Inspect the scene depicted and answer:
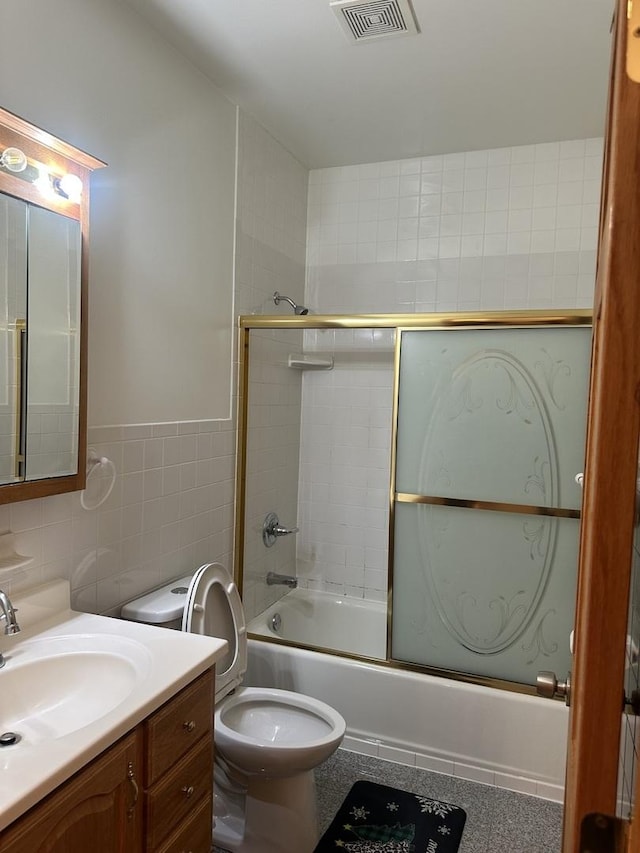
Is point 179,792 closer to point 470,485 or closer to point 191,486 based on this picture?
point 191,486

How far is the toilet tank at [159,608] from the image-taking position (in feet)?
6.21

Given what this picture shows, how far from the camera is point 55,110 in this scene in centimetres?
164

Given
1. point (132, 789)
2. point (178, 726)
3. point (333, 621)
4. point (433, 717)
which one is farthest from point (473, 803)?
point (132, 789)

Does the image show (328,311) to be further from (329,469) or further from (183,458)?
(183,458)

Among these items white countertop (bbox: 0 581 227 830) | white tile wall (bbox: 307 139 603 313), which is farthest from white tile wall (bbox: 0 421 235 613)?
white tile wall (bbox: 307 139 603 313)

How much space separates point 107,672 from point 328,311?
2.30 m

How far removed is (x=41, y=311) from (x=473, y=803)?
7.31 ft

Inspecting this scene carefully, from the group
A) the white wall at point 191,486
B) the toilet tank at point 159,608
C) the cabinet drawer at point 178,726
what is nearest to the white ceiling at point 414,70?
the white wall at point 191,486

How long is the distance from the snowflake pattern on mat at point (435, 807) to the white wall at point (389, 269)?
3.61 ft

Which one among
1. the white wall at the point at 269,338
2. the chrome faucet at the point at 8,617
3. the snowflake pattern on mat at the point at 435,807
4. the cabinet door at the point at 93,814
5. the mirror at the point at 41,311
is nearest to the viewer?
the cabinet door at the point at 93,814

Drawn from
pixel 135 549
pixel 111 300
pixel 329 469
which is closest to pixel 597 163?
pixel 329 469

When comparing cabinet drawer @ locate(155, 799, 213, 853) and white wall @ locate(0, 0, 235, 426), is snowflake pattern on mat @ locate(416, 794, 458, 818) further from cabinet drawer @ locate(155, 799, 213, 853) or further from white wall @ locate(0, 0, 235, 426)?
white wall @ locate(0, 0, 235, 426)

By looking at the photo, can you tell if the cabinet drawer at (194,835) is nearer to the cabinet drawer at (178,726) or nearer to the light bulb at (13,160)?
the cabinet drawer at (178,726)

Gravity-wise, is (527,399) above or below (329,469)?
above
